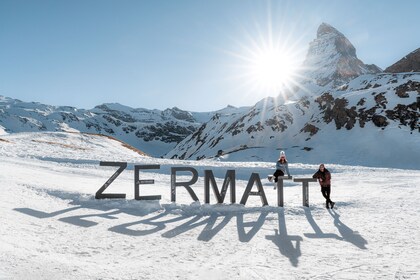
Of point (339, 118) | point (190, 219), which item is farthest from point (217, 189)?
point (339, 118)

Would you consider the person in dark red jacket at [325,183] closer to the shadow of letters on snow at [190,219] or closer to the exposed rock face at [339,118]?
the shadow of letters on snow at [190,219]

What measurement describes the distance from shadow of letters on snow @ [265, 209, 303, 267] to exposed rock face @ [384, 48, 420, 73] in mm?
128749

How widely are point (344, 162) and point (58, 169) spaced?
120ft

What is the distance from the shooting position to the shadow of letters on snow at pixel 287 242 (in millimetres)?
6349

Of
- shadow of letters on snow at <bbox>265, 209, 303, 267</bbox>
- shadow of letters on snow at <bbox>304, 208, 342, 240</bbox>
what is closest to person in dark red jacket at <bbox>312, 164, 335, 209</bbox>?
shadow of letters on snow at <bbox>304, 208, 342, 240</bbox>

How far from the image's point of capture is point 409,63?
119 metres

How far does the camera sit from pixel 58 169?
17891 mm

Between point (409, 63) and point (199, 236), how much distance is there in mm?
137675

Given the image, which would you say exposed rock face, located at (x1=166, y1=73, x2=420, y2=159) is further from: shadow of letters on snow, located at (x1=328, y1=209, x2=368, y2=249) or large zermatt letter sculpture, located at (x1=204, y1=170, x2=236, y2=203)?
shadow of letters on snow, located at (x1=328, y1=209, x2=368, y2=249)

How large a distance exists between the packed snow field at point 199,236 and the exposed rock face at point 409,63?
409ft

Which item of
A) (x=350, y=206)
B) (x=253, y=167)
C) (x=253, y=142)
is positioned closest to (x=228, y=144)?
(x=253, y=142)

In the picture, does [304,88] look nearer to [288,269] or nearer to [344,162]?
[344,162]

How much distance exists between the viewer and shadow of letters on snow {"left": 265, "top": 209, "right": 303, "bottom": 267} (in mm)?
6349

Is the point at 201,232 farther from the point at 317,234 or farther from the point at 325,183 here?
the point at 325,183
